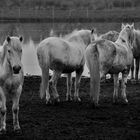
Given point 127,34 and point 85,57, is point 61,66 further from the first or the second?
point 127,34

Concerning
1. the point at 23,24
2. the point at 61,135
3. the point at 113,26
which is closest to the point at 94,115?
the point at 61,135

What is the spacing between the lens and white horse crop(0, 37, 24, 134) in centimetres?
771

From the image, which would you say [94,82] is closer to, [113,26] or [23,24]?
[113,26]

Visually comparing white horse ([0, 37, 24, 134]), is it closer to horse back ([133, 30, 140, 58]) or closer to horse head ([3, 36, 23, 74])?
horse head ([3, 36, 23, 74])

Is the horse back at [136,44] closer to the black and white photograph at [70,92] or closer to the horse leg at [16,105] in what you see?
the black and white photograph at [70,92]

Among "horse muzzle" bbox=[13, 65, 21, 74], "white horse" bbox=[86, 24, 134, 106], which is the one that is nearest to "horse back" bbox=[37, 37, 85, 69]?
"white horse" bbox=[86, 24, 134, 106]

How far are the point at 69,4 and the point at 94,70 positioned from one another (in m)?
50.0

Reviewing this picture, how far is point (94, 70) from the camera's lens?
10.5 metres

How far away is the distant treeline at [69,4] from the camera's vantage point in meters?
56.6

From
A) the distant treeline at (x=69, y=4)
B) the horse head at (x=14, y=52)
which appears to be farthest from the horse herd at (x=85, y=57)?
the distant treeline at (x=69, y=4)

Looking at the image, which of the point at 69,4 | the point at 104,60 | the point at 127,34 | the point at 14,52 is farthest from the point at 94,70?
the point at 69,4

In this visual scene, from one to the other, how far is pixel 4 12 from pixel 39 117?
1721 inches

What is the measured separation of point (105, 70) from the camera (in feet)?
35.9

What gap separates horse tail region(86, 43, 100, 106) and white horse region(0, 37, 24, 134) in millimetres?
2582
